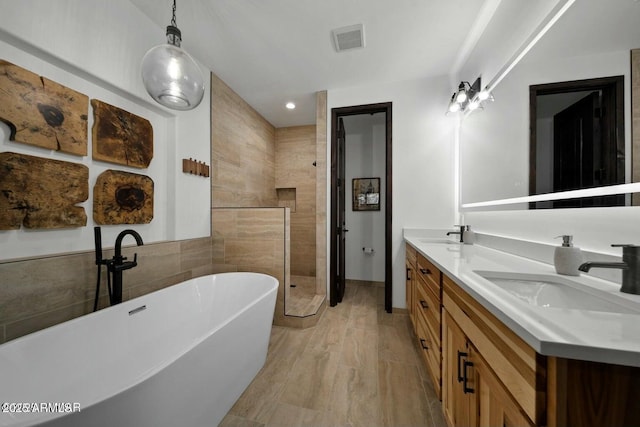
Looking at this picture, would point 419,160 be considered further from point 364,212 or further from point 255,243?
point 255,243

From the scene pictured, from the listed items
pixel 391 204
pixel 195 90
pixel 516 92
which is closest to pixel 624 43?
pixel 516 92

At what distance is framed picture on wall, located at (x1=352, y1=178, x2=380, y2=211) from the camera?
11.4 feet

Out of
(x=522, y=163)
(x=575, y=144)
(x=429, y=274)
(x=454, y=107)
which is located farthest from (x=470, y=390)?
(x=454, y=107)

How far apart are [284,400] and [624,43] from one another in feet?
7.55

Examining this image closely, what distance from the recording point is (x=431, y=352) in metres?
1.35

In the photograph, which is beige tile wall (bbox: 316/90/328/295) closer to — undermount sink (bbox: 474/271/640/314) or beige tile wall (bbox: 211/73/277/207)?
beige tile wall (bbox: 211/73/277/207)

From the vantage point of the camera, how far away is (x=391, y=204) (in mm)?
2543

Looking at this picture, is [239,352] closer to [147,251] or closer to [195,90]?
[147,251]

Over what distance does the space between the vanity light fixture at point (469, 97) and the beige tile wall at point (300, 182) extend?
2173mm

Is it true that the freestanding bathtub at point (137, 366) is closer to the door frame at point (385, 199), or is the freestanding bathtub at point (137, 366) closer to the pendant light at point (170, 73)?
the door frame at point (385, 199)

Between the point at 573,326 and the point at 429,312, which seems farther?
the point at 429,312

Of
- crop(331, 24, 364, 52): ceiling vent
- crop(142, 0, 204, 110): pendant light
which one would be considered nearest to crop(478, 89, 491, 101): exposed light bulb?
crop(331, 24, 364, 52): ceiling vent

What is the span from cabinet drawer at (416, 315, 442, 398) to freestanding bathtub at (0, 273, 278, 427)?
42.4 inches

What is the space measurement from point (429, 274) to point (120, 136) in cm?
236
